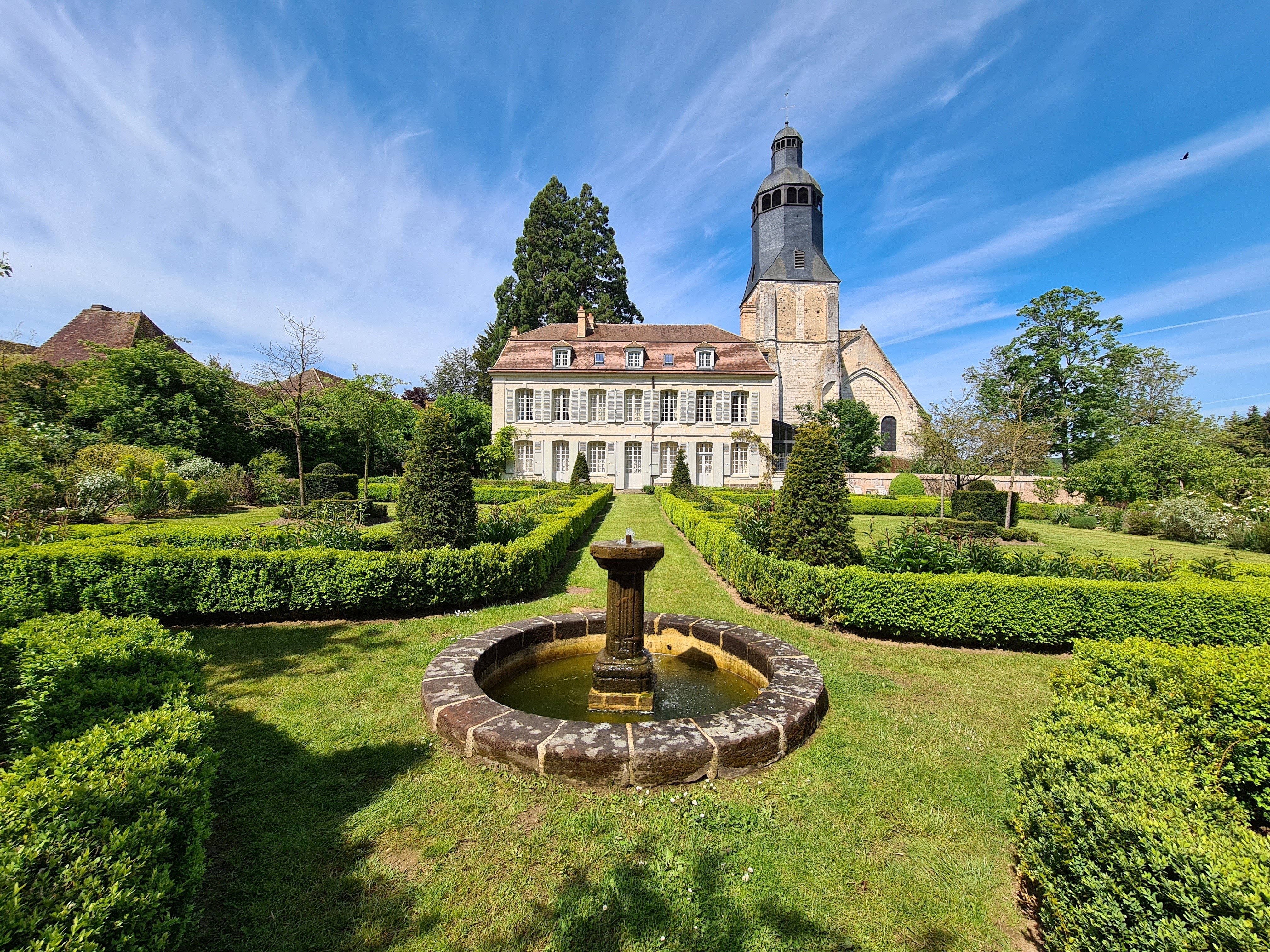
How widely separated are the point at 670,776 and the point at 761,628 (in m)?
3.24

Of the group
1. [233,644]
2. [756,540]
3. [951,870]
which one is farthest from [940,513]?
[233,644]

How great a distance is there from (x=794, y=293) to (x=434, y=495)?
1189 inches

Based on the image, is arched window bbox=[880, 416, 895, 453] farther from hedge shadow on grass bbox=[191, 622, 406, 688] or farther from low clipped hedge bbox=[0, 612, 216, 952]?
low clipped hedge bbox=[0, 612, 216, 952]

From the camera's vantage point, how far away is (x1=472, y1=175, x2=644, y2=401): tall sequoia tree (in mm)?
32062

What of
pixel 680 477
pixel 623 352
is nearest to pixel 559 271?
pixel 623 352

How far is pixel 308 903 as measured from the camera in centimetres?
208

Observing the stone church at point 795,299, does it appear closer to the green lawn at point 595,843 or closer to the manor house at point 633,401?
the manor house at point 633,401

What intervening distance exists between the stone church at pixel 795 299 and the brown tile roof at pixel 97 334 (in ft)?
98.2

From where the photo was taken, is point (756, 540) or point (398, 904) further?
point (756, 540)

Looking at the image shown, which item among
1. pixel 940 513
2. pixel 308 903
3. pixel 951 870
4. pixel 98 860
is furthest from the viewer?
pixel 940 513

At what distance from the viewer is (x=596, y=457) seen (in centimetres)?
2617

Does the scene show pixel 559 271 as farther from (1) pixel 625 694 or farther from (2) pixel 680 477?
(1) pixel 625 694

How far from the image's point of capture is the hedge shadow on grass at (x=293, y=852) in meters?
1.96

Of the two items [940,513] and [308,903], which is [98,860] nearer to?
[308,903]
